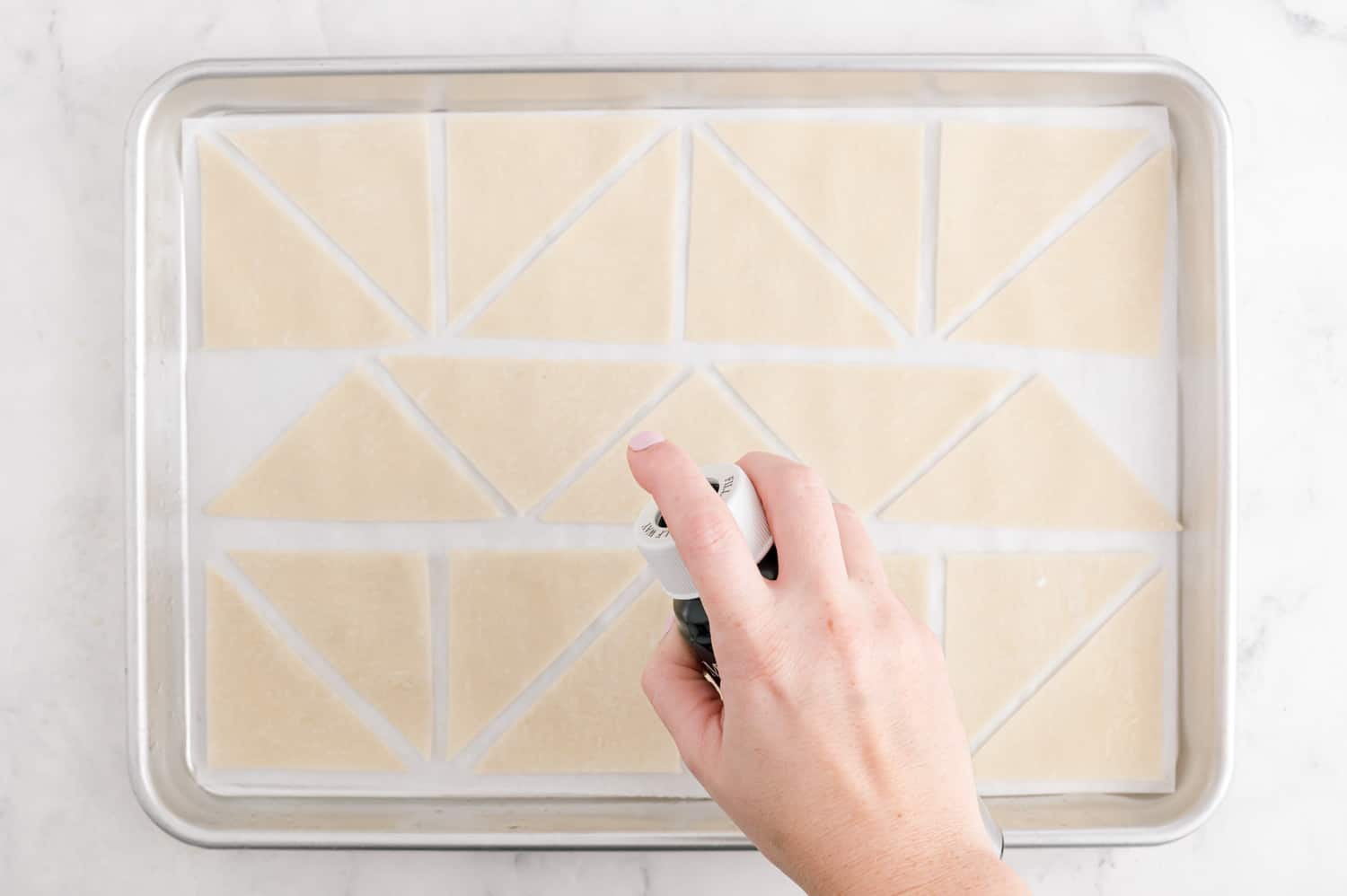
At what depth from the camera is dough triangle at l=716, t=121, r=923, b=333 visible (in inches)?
28.6

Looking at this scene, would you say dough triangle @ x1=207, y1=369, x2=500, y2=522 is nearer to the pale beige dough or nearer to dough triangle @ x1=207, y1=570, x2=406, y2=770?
dough triangle @ x1=207, y1=570, x2=406, y2=770

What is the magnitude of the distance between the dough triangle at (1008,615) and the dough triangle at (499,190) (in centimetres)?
43

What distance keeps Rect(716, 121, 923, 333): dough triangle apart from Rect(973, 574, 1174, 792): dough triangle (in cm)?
34

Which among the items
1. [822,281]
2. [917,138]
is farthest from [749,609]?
[917,138]

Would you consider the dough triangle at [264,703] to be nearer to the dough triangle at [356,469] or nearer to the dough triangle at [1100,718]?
the dough triangle at [356,469]

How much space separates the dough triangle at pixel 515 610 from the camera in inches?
28.6

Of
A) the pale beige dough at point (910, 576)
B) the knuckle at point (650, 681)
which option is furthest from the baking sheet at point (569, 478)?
the knuckle at point (650, 681)

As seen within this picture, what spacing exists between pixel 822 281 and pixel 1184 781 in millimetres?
493

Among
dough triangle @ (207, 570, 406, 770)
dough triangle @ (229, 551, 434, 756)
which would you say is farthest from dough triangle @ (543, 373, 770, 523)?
dough triangle @ (207, 570, 406, 770)

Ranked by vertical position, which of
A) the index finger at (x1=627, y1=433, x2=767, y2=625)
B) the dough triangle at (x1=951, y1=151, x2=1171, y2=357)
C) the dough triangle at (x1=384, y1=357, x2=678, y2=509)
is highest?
the dough triangle at (x1=951, y1=151, x2=1171, y2=357)

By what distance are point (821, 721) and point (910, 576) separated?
27cm

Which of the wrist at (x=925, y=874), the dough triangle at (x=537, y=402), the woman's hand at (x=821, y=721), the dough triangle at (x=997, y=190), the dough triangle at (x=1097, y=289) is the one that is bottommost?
the wrist at (x=925, y=874)

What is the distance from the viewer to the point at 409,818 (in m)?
0.73

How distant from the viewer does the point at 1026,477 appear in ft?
2.39
